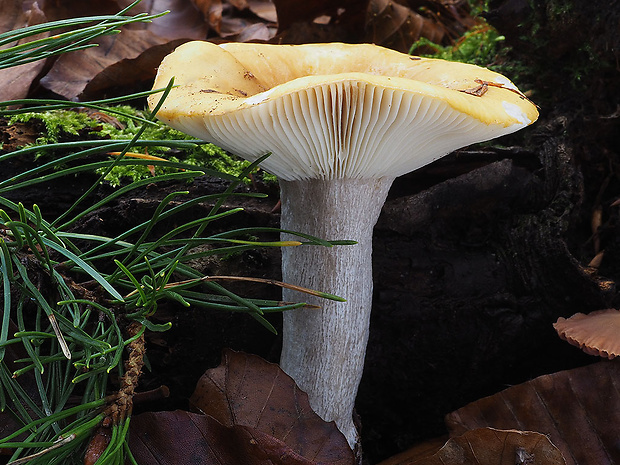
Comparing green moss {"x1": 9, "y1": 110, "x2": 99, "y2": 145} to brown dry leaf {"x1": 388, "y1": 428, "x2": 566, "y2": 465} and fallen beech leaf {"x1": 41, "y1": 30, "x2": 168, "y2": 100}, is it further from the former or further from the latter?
brown dry leaf {"x1": 388, "y1": 428, "x2": 566, "y2": 465}

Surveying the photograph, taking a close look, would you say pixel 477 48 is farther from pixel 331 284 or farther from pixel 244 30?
pixel 331 284

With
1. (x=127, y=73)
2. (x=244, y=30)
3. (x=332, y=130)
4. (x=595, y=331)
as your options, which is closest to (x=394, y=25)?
(x=244, y=30)

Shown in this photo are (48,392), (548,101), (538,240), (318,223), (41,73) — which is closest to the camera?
(48,392)

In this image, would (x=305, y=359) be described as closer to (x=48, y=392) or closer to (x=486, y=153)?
(x=48, y=392)

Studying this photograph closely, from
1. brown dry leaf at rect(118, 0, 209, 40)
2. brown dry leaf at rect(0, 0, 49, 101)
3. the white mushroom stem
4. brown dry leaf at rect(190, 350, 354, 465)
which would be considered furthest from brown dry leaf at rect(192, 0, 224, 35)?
brown dry leaf at rect(190, 350, 354, 465)

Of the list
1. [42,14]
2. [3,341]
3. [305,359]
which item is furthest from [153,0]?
[3,341]
